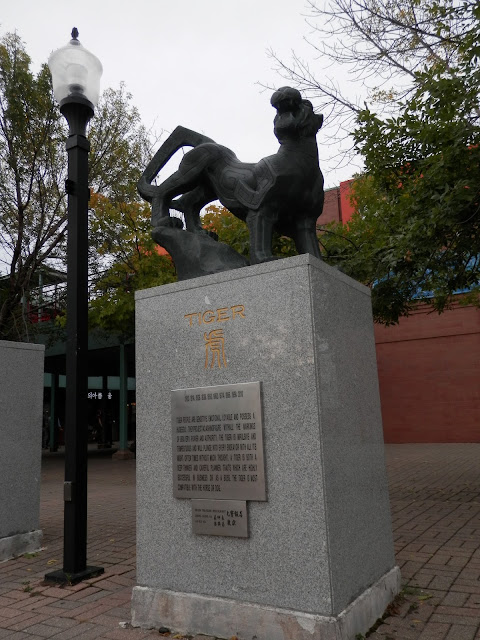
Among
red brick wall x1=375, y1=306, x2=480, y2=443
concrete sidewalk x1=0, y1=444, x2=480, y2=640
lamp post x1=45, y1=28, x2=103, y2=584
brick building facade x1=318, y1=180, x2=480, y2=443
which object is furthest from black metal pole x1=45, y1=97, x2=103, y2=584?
red brick wall x1=375, y1=306, x2=480, y2=443

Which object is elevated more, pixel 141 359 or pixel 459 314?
pixel 459 314

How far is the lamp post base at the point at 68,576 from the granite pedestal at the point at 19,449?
113 cm

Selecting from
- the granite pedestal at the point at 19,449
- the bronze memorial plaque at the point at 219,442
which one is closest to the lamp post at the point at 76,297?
the granite pedestal at the point at 19,449

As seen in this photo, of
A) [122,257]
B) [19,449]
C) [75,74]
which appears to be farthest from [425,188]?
[122,257]

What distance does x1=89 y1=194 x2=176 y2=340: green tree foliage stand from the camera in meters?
15.3

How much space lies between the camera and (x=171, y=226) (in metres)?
4.60

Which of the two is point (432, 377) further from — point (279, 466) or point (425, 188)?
point (279, 466)

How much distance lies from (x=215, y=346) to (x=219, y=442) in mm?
644

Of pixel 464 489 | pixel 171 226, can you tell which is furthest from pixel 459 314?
pixel 171 226

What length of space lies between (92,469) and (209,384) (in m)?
13.1

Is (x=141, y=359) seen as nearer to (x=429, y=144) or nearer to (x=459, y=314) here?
(x=429, y=144)

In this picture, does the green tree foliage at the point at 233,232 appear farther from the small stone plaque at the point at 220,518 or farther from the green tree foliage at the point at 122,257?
the small stone plaque at the point at 220,518

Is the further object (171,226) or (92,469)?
(92,469)

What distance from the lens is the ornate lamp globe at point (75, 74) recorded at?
5250 mm
